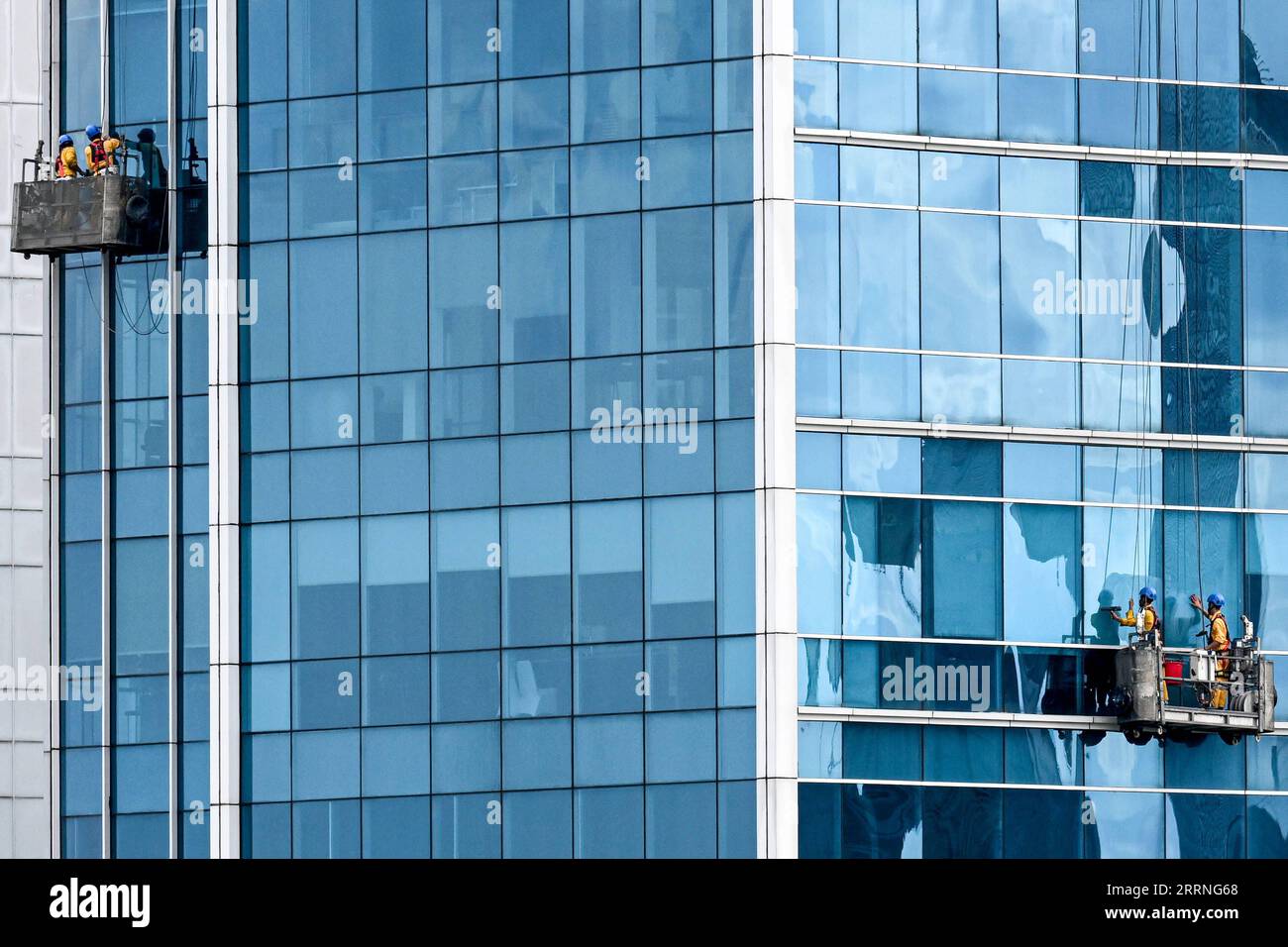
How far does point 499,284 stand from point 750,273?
519 centimetres

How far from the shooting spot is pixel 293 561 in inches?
2061

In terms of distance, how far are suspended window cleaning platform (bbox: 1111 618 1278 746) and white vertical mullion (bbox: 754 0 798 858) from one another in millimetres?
6621

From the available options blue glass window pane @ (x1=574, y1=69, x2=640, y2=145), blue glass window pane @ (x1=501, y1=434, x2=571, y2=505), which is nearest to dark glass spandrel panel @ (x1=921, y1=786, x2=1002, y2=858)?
blue glass window pane @ (x1=501, y1=434, x2=571, y2=505)

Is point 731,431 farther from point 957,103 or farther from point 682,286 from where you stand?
point 957,103

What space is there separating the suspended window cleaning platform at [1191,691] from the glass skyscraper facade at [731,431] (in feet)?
1.89

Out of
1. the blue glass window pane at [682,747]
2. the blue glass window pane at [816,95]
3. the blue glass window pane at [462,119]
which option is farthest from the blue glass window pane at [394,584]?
the blue glass window pane at [816,95]

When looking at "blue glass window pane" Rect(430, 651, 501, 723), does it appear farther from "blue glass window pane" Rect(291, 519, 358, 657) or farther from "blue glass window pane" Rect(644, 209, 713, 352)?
"blue glass window pane" Rect(644, 209, 713, 352)

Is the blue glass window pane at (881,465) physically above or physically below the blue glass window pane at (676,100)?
below

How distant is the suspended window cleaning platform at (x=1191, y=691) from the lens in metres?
49.2

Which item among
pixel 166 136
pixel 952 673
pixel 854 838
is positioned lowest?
pixel 854 838

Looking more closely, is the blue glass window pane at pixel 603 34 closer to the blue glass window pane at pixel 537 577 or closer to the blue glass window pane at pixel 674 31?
the blue glass window pane at pixel 674 31
